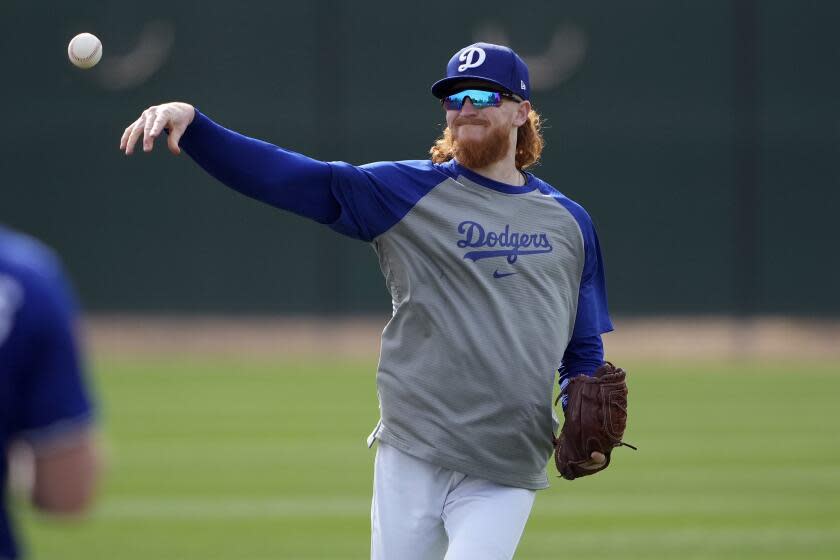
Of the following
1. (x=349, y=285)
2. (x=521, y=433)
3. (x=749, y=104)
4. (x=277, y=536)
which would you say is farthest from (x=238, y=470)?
(x=749, y=104)

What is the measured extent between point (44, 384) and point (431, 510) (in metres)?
2.03

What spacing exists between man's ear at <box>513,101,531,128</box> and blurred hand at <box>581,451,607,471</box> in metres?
1.01

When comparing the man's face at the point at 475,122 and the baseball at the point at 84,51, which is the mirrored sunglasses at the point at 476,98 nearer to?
the man's face at the point at 475,122

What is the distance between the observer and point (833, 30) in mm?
19562

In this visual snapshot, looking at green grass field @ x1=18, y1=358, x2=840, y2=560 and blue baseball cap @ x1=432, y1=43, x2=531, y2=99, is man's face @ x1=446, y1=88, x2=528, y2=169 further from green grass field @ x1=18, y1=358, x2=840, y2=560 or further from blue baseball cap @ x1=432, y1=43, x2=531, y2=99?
green grass field @ x1=18, y1=358, x2=840, y2=560

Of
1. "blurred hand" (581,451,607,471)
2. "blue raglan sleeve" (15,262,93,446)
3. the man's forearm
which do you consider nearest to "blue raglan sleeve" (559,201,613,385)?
"blurred hand" (581,451,607,471)

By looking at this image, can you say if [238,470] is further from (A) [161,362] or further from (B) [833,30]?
(B) [833,30]

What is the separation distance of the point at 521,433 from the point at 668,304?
15.3 m

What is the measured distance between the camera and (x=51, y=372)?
237 cm

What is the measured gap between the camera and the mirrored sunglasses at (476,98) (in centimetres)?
438

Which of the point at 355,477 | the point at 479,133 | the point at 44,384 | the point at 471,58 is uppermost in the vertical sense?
the point at 471,58

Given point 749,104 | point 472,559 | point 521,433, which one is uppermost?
point 749,104


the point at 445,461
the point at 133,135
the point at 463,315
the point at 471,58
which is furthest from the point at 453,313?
the point at 133,135

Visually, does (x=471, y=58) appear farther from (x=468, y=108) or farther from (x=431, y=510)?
(x=431, y=510)
